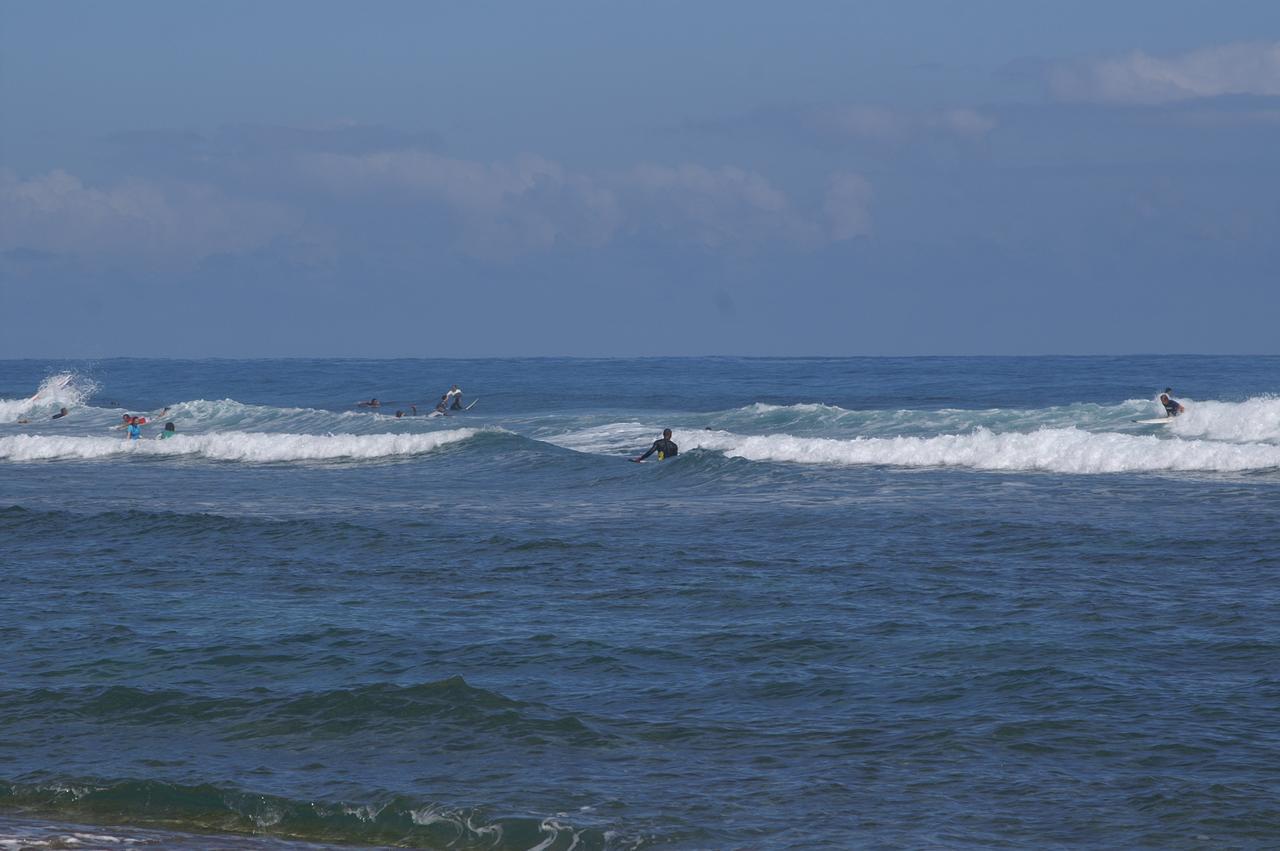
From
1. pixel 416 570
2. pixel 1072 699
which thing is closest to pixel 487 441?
pixel 416 570

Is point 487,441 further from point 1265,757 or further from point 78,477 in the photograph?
point 1265,757

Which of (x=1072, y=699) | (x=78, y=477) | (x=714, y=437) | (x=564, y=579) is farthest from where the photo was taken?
(x=714, y=437)

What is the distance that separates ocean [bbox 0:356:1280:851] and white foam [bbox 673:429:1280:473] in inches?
6.6

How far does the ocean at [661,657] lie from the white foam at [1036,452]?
0.55ft

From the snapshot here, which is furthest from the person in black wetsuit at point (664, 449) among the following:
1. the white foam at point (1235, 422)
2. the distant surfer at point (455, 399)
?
the distant surfer at point (455, 399)

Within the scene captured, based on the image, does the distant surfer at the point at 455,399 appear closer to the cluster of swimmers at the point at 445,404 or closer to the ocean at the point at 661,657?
the cluster of swimmers at the point at 445,404

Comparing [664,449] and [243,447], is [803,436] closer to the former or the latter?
[664,449]

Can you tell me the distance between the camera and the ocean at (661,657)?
30.8 ft

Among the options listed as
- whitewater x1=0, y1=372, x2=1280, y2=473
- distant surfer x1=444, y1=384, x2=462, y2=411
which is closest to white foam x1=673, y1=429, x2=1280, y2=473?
whitewater x1=0, y1=372, x2=1280, y2=473

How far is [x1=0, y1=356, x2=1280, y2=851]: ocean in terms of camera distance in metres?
9.39

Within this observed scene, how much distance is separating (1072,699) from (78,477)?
88.6ft

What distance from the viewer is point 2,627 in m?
14.9

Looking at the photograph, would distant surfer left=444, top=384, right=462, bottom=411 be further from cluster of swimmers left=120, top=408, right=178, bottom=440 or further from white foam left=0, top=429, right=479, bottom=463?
cluster of swimmers left=120, top=408, right=178, bottom=440

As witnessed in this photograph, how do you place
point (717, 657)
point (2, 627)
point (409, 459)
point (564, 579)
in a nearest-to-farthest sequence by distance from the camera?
point (717, 657), point (2, 627), point (564, 579), point (409, 459)
